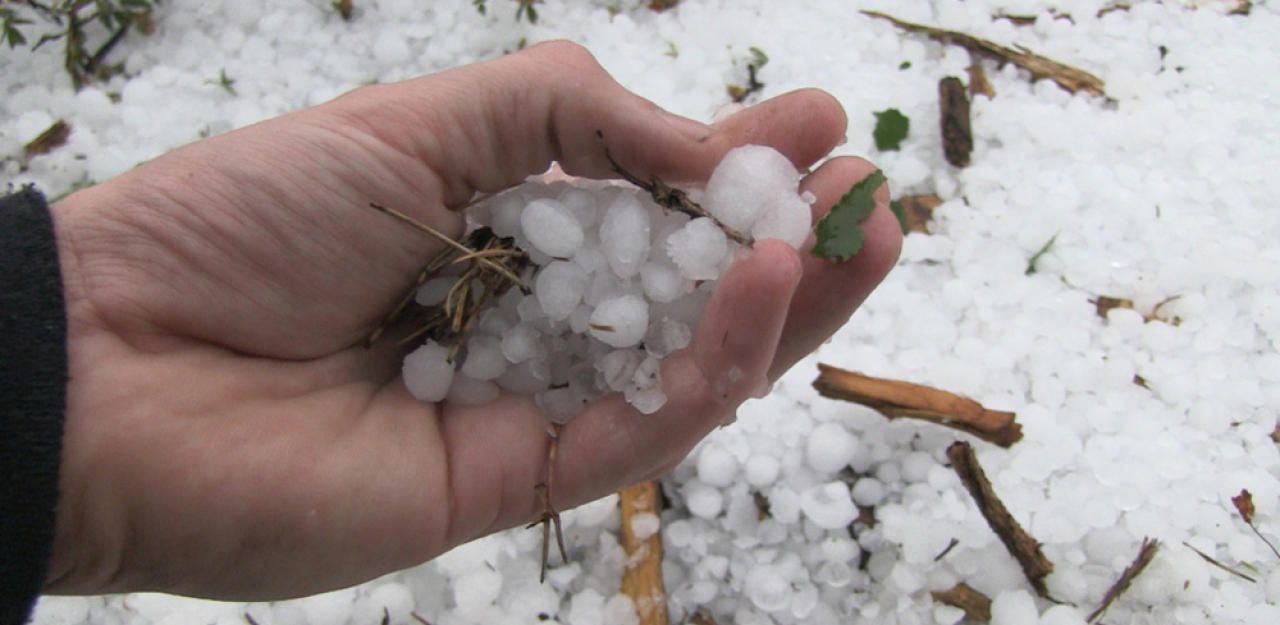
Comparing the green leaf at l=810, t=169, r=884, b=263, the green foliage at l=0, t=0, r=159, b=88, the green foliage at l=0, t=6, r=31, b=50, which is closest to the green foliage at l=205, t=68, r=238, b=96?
the green foliage at l=0, t=0, r=159, b=88

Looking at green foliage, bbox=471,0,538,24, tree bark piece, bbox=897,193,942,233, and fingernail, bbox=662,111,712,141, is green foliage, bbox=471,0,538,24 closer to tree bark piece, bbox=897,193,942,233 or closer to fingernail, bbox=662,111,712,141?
tree bark piece, bbox=897,193,942,233

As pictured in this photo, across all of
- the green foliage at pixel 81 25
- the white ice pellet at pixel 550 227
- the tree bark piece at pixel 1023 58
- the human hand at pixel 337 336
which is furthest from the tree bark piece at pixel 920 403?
the green foliage at pixel 81 25

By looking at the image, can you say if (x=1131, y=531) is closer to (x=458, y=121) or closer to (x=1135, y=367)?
(x=1135, y=367)

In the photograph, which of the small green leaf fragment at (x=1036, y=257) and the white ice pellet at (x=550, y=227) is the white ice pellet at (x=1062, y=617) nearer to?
the small green leaf fragment at (x=1036, y=257)

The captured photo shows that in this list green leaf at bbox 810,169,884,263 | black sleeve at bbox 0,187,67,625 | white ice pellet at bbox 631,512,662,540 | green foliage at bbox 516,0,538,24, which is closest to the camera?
black sleeve at bbox 0,187,67,625

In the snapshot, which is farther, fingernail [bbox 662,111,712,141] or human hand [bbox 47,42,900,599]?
fingernail [bbox 662,111,712,141]

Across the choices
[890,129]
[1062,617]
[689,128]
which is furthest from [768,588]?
[890,129]

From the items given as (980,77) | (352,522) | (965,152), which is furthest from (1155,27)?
(352,522)
